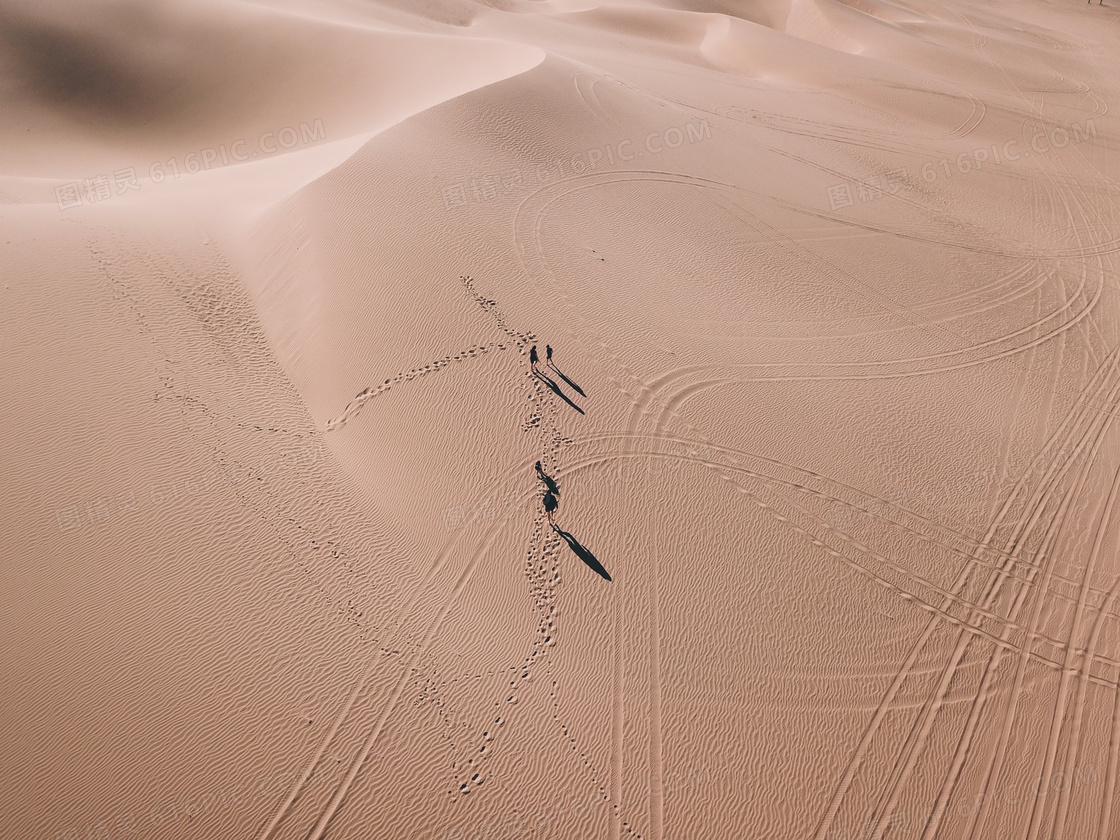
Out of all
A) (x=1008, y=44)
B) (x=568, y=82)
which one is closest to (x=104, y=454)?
(x=568, y=82)

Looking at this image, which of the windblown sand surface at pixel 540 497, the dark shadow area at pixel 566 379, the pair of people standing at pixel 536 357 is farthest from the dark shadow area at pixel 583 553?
the pair of people standing at pixel 536 357

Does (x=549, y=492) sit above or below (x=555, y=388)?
below

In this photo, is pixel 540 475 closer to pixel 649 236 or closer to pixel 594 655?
pixel 594 655

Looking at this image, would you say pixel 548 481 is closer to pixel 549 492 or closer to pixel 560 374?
pixel 549 492

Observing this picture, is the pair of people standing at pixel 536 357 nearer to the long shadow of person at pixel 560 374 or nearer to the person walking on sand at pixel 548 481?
the long shadow of person at pixel 560 374

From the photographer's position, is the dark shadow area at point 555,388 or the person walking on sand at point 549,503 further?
the dark shadow area at point 555,388

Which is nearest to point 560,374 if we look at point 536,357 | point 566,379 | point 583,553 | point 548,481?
point 566,379
